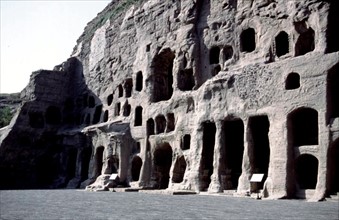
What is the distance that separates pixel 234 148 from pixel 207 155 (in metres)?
1.73

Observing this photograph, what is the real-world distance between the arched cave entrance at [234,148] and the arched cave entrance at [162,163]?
6167mm

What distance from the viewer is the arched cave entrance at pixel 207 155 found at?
25234 mm

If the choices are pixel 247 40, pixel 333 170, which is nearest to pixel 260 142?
pixel 333 170

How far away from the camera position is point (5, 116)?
4447cm

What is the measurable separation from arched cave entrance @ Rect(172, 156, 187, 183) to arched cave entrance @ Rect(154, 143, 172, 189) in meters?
2.44

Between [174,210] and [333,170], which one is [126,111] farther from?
[174,210]

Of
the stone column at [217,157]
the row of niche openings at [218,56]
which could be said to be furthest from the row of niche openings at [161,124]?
the stone column at [217,157]

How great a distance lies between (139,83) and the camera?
36.0 metres

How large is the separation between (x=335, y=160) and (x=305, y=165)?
297 cm

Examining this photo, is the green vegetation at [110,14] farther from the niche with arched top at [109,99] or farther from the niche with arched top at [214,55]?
the niche with arched top at [214,55]

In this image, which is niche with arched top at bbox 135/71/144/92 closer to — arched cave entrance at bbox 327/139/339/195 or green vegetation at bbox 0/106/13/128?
green vegetation at bbox 0/106/13/128

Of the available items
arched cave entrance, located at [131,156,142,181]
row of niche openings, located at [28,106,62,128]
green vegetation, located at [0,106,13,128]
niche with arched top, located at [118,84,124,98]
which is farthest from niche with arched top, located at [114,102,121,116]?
green vegetation, located at [0,106,13,128]

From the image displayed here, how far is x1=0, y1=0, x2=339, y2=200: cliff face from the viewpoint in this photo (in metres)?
20.6

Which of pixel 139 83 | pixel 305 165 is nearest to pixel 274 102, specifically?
pixel 305 165
